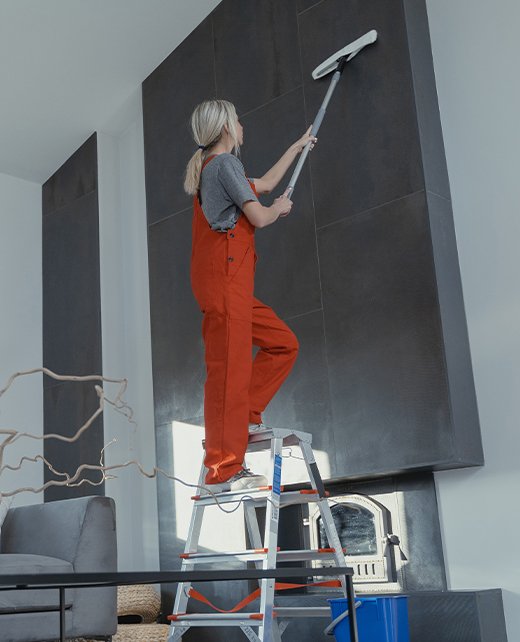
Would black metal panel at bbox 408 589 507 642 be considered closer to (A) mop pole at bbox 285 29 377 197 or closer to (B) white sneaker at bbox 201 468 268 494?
(B) white sneaker at bbox 201 468 268 494

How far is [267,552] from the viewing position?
2676mm

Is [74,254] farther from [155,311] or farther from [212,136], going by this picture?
[212,136]

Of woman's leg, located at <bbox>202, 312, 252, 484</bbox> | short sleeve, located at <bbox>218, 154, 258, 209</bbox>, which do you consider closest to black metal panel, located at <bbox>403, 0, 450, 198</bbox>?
short sleeve, located at <bbox>218, 154, 258, 209</bbox>

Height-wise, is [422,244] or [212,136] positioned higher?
[212,136]

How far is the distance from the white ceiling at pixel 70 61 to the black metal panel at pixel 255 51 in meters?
0.26

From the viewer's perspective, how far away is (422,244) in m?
3.60

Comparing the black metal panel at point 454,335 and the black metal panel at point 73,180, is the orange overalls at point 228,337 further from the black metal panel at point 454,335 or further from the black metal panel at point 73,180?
the black metal panel at point 73,180

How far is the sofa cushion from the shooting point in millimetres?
3094

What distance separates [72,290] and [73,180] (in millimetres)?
743

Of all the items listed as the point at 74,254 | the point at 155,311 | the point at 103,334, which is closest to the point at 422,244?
the point at 155,311

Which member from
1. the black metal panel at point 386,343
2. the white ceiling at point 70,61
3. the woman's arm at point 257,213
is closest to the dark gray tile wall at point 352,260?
the black metal panel at point 386,343

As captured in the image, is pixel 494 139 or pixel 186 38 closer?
pixel 494 139

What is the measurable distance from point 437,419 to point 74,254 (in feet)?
9.52

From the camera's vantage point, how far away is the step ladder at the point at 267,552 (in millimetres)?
2631
